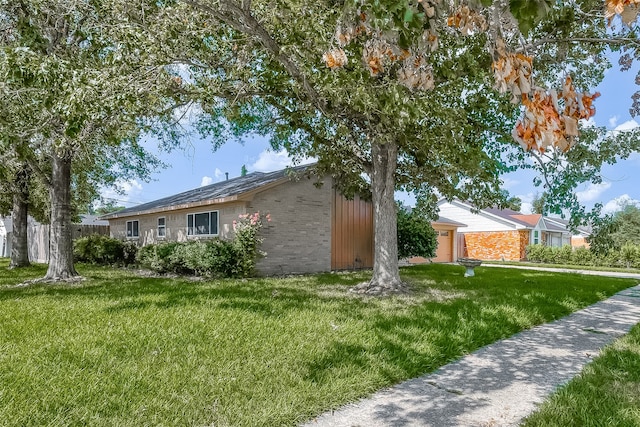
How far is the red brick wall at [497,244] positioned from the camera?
90.2 feet

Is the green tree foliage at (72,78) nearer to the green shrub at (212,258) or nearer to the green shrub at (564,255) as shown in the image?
the green shrub at (212,258)

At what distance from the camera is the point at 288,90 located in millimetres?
9125

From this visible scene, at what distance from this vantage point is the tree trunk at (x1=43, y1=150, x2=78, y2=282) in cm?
1149

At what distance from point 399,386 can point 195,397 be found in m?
1.89

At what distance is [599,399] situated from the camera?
137 inches

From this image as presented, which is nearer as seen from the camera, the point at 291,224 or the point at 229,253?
the point at 229,253

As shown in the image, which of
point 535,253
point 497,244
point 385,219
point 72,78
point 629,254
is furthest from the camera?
point 497,244

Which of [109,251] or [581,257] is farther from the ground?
[109,251]

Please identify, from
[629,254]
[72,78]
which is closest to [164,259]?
[72,78]

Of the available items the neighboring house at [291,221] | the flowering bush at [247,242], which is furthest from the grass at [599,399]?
the neighboring house at [291,221]

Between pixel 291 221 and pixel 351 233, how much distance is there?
3.02 m

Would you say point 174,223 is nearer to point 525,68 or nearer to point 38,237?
point 38,237

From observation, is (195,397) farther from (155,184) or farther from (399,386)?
(155,184)

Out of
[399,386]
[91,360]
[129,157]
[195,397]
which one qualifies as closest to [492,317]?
[399,386]
